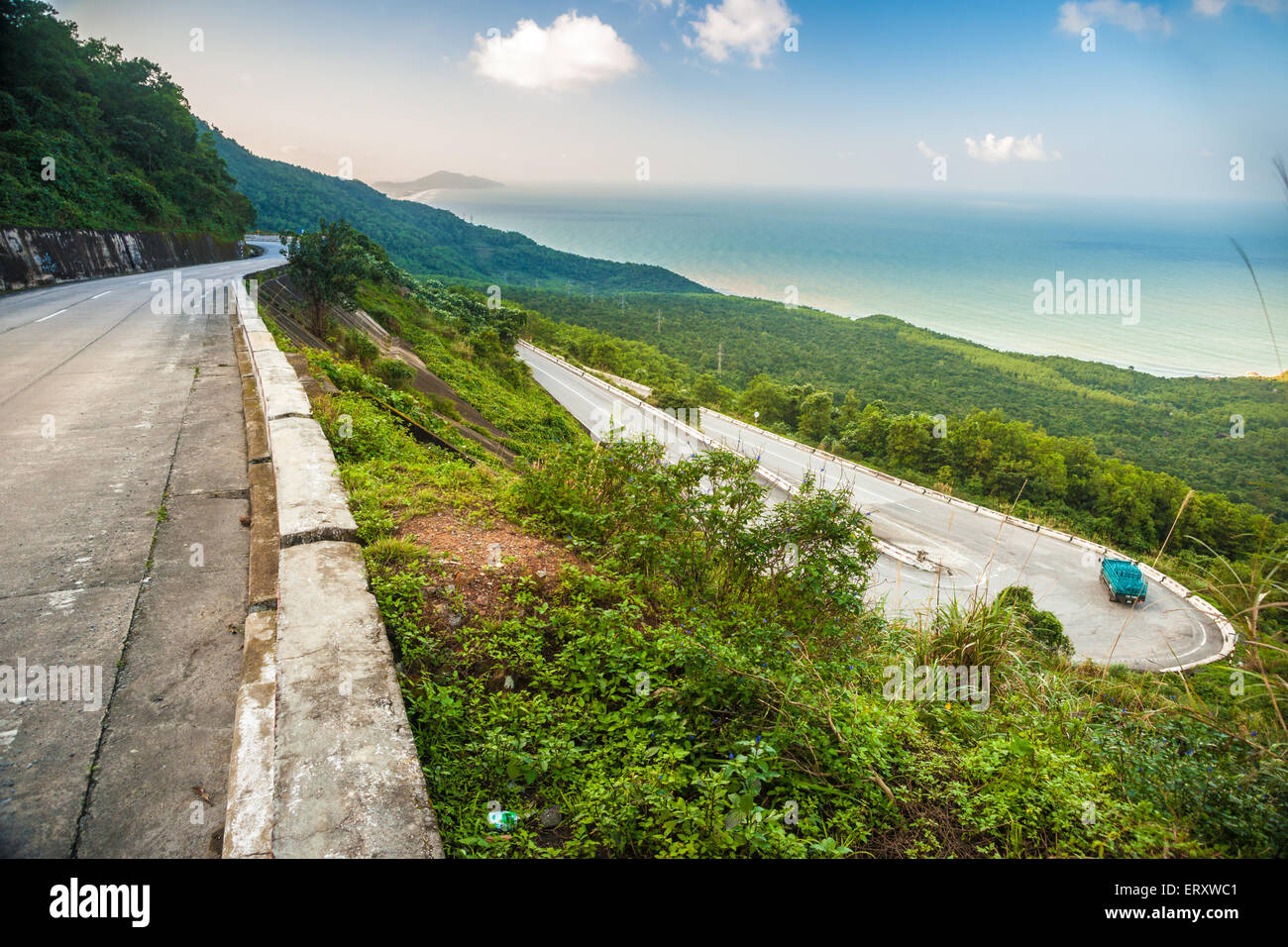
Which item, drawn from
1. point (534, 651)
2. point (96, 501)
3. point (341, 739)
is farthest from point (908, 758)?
point (96, 501)

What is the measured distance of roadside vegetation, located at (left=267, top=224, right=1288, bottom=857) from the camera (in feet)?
6.72

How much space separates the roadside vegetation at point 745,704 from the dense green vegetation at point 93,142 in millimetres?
22404

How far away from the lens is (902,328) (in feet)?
379

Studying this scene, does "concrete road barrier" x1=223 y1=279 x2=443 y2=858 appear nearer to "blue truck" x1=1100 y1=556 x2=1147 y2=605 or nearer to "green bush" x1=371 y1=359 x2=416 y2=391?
"green bush" x1=371 y1=359 x2=416 y2=391

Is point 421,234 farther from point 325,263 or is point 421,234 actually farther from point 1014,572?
point 1014,572

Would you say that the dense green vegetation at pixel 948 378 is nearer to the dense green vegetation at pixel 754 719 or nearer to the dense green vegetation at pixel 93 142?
the dense green vegetation at pixel 93 142

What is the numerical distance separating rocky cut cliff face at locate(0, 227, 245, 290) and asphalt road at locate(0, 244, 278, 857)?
47.1 ft

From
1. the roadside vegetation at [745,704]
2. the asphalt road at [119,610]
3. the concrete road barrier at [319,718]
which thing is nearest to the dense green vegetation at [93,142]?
the asphalt road at [119,610]

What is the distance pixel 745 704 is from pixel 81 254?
1055 inches

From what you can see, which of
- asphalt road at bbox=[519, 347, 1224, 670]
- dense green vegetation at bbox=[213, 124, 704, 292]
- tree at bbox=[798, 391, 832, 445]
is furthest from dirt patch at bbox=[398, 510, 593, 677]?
dense green vegetation at bbox=[213, 124, 704, 292]

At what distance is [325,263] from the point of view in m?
13.8

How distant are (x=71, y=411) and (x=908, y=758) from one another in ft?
26.6

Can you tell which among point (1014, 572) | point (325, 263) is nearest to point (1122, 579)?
point (1014, 572)
